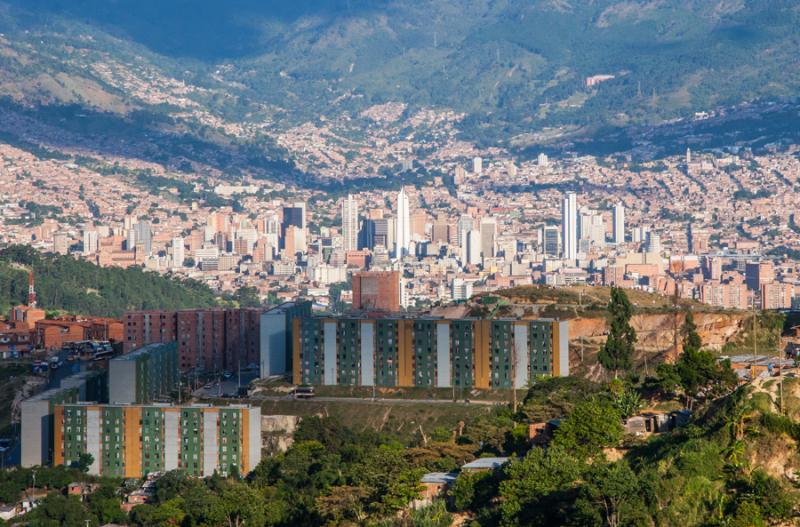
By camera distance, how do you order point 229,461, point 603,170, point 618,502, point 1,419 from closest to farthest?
point 618,502 < point 229,461 < point 1,419 < point 603,170

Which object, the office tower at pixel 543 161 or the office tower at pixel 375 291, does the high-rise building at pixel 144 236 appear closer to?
the office tower at pixel 543 161

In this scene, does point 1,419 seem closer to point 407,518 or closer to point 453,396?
point 453,396

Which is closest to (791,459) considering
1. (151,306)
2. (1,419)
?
(1,419)

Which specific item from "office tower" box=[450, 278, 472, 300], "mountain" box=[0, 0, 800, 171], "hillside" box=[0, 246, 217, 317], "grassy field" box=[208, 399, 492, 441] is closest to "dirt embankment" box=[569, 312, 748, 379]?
"grassy field" box=[208, 399, 492, 441]

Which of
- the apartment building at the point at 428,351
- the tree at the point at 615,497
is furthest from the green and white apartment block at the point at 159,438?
the tree at the point at 615,497

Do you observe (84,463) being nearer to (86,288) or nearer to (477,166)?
(86,288)

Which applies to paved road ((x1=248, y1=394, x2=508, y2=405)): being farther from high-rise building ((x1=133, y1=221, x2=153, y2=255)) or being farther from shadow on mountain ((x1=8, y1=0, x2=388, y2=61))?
shadow on mountain ((x1=8, y1=0, x2=388, y2=61))
